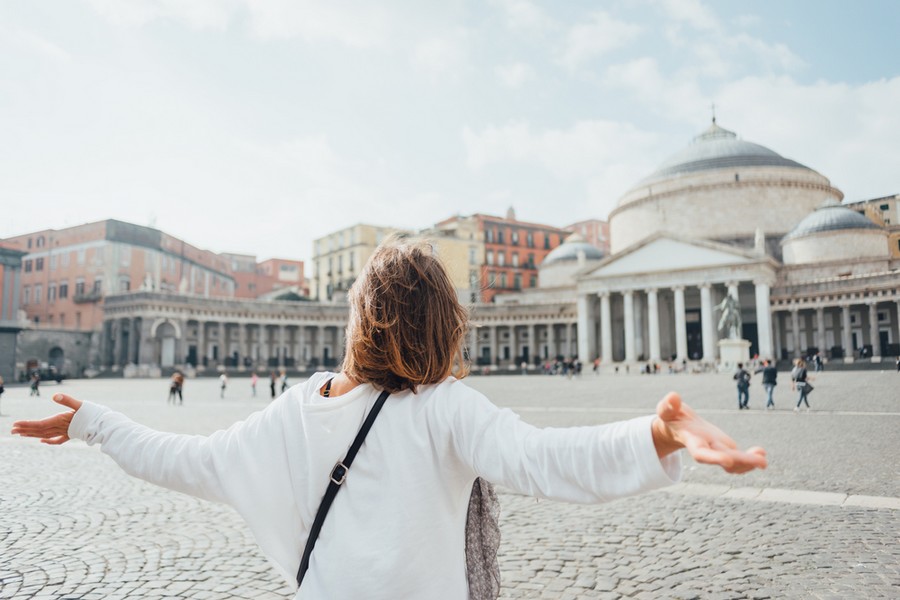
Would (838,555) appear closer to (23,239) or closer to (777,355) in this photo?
(777,355)

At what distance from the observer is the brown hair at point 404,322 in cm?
194

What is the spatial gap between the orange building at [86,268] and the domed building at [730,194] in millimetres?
45051

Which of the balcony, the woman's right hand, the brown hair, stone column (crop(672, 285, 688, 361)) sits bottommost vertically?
the woman's right hand

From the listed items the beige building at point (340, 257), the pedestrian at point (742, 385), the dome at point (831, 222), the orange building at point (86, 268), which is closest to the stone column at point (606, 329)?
the dome at point (831, 222)

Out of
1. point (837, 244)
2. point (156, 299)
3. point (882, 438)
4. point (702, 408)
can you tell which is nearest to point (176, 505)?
point (882, 438)

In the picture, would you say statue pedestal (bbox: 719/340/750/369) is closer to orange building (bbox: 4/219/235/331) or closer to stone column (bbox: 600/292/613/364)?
stone column (bbox: 600/292/613/364)

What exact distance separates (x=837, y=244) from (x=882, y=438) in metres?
47.1

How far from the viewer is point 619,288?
2063 inches

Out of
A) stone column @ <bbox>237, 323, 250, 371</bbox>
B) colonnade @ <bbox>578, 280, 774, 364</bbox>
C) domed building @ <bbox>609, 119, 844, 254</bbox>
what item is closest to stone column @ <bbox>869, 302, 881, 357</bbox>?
colonnade @ <bbox>578, 280, 774, 364</bbox>

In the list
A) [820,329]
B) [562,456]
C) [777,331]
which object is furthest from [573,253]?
[562,456]

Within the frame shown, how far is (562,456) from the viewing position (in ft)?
5.36

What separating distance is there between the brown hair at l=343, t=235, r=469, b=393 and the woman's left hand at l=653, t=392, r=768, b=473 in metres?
0.72

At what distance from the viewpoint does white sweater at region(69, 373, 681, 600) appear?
1631mm

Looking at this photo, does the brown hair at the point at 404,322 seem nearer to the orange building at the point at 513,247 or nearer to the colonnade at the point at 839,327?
the colonnade at the point at 839,327
